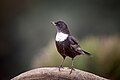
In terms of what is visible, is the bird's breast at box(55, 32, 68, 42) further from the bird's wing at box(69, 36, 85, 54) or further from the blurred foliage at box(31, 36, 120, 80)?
the blurred foliage at box(31, 36, 120, 80)

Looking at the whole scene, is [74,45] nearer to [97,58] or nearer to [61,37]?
[61,37]

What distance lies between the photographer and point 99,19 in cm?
269

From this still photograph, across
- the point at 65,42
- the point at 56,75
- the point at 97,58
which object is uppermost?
the point at 65,42

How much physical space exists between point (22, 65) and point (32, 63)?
76mm

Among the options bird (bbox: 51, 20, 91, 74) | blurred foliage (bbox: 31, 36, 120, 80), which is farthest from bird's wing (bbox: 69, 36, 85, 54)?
blurred foliage (bbox: 31, 36, 120, 80)

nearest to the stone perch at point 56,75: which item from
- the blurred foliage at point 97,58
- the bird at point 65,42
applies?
the bird at point 65,42

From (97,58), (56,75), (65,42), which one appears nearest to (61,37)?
(65,42)

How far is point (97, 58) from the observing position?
8.25ft

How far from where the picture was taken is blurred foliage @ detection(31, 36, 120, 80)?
8.18ft

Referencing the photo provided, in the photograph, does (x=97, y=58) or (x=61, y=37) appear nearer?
(x=61, y=37)

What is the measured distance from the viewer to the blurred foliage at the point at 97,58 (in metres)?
2.49

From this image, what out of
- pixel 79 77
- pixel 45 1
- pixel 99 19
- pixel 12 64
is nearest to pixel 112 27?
pixel 99 19

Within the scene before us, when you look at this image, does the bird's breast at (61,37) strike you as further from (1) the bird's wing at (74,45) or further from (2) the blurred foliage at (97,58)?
(2) the blurred foliage at (97,58)

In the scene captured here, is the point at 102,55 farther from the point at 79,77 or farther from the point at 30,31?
the point at 79,77
